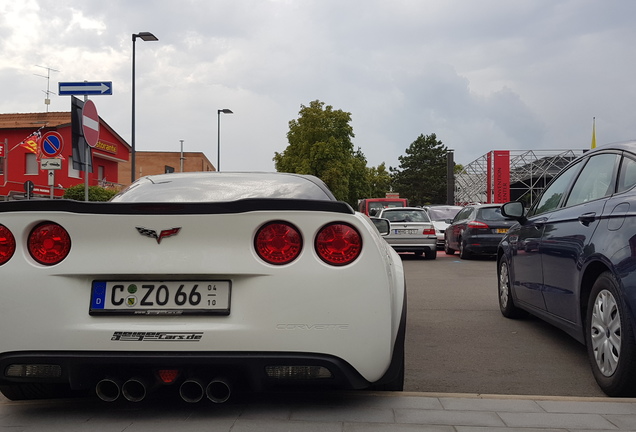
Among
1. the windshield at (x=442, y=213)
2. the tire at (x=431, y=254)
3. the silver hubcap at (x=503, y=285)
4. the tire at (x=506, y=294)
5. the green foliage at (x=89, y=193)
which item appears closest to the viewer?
the tire at (x=506, y=294)

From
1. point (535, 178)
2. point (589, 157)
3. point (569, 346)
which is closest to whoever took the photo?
point (589, 157)

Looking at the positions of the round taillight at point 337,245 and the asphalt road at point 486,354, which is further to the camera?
the asphalt road at point 486,354

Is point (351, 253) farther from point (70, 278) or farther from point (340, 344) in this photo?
point (70, 278)

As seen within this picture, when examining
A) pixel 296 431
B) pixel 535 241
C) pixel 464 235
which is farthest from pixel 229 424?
pixel 464 235

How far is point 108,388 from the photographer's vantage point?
3.34 meters

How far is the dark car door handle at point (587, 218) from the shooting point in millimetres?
4347

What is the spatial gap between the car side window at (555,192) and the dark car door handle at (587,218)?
0.97m

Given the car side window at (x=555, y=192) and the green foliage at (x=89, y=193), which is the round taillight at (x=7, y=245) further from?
the green foliage at (x=89, y=193)

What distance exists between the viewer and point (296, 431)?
3.17 m

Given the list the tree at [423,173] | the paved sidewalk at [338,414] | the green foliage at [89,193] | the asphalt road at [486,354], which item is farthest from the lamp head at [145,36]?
the tree at [423,173]

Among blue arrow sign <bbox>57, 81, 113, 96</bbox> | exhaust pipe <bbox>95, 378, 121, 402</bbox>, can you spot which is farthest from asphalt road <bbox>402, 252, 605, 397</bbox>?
blue arrow sign <bbox>57, 81, 113, 96</bbox>

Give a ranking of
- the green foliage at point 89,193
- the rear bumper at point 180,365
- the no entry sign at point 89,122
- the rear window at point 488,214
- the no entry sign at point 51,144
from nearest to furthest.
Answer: the rear bumper at point 180,365 → the no entry sign at point 89,122 → the no entry sign at point 51,144 → the rear window at point 488,214 → the green foliage at point 89,193

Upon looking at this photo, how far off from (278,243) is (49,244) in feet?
3.61

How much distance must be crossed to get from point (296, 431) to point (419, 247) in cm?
1510
